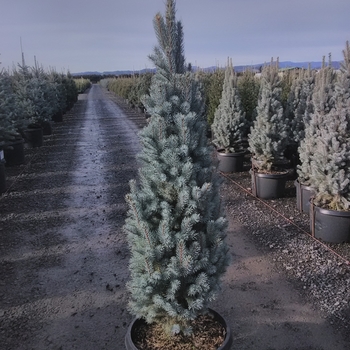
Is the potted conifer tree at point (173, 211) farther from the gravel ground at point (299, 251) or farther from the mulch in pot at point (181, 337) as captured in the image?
the gravel ground at point (299, 251)

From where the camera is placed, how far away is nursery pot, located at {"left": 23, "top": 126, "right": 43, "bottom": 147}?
1206cm

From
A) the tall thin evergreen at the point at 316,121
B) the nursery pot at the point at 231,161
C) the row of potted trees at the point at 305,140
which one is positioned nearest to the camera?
the row of potted trees at the point at 305,140

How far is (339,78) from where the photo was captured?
211 inches

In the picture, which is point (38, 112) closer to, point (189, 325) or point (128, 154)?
point (128, 154)

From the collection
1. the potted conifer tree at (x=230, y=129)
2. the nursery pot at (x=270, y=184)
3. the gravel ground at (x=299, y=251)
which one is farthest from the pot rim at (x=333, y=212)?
the potted conifer tree at (x=230, y=129)


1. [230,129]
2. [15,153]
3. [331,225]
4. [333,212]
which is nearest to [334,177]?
[333,212]

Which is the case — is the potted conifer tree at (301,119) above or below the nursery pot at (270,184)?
above

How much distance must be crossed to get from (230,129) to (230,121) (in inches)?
7.3

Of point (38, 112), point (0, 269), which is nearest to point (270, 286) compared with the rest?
point (0, 269)

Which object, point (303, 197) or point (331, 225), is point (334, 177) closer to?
point (331, 225)

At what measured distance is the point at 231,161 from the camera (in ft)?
27.9

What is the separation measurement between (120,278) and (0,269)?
5.21 ft

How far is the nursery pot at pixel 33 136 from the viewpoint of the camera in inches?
475

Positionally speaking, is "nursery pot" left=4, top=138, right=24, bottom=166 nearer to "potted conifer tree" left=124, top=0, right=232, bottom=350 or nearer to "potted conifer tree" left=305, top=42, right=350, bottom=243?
"potted conifer tree" left=305, top=42, right=350, bottom=243
